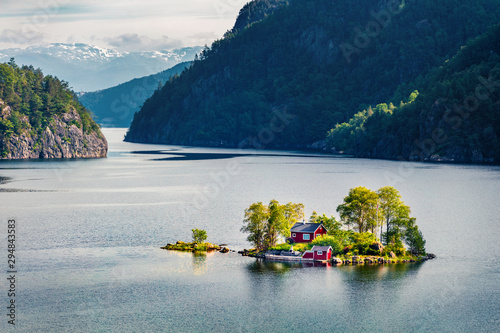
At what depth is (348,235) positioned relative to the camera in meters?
89.6

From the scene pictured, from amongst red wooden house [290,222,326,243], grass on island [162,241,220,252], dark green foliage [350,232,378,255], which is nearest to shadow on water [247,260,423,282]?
dark green foliage [350,232,378,255]

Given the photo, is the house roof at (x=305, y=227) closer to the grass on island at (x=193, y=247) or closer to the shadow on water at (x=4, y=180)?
the grass on island at (x=193, y=247)

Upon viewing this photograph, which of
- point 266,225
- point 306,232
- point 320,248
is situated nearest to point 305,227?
point 306,232

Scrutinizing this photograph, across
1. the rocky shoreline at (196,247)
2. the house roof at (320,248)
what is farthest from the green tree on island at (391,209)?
the rocky shoreline at (196,247)

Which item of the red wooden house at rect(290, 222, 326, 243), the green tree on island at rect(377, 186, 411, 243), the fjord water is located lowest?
the fjord water

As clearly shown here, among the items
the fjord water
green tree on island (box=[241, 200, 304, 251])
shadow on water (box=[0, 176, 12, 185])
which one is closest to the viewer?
the fjord water

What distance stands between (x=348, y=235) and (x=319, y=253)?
7.29 metres

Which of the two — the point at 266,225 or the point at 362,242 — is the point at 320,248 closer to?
the point at 362,242

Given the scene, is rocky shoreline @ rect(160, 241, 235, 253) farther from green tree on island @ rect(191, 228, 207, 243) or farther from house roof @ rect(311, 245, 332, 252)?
house roof @ rect(311, 245, 332, 252)

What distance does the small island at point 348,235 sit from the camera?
279 feet

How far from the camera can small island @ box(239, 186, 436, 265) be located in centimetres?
8500

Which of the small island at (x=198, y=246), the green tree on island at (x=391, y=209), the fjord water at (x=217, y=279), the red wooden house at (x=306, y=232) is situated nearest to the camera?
the fjord water at (x=217, y=279)

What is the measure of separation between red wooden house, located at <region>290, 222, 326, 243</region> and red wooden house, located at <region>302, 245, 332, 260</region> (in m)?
2.90

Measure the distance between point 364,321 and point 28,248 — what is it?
5165 centimetres
